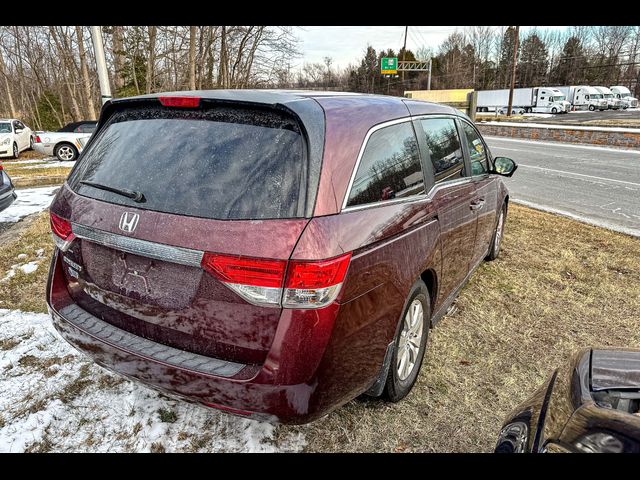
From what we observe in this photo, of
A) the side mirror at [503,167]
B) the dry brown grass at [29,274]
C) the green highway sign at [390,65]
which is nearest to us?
the dry brown grass at [29,274]

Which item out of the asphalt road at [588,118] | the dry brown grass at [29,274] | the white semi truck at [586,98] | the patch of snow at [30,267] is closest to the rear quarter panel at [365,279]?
the dry brown grass at [29,274]

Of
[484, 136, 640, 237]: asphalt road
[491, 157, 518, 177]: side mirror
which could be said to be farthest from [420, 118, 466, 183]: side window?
[484, 136, 640, 237]: asphalt road

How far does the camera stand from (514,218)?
699 cm

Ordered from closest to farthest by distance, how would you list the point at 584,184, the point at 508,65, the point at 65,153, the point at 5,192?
the point at 5,192 → the point at 584,184 → the point at 65,153 → the point at 508,65

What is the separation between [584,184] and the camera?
33.0ft

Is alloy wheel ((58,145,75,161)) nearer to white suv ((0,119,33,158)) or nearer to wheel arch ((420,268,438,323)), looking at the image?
white suv ((0,119,33,158))

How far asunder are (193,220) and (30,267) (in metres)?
3.88

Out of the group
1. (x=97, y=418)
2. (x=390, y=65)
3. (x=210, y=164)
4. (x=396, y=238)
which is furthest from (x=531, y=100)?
(x=97, y=418)

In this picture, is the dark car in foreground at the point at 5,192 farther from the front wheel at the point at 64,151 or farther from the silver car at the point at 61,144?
the front wheel at the point at 64,151

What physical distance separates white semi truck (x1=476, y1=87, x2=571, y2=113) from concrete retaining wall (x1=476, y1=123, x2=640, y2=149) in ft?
83.6

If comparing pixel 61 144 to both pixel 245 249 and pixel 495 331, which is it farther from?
pixel 245 249

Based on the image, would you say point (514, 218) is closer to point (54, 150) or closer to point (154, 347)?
point (154, 347)

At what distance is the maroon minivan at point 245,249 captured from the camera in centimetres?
171
